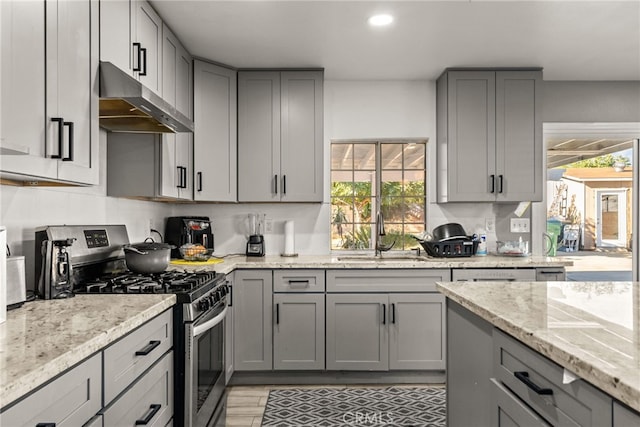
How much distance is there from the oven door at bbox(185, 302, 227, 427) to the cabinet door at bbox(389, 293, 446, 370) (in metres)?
1.34

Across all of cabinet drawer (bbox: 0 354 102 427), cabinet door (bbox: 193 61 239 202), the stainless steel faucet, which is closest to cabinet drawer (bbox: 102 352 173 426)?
cabinet drawer (bbox: 0 354 102 427)

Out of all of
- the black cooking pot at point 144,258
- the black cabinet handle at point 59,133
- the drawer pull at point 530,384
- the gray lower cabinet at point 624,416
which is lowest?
the drawer pull at point 530,384

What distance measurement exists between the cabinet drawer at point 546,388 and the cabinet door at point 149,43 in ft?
7.13

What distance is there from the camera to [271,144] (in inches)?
141

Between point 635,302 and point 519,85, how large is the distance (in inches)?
Answer: 98.2

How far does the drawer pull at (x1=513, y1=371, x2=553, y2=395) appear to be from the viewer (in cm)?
113

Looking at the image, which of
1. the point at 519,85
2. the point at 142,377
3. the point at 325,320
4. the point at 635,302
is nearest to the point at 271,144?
the point at 325,320

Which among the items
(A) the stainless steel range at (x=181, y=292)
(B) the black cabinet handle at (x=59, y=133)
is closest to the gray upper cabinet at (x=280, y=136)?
(A) the stainless steel range at (x=181, y=292)

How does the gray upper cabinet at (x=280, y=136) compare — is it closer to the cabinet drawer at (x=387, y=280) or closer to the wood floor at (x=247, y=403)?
the cabinet drawer at (x=387, y=280)

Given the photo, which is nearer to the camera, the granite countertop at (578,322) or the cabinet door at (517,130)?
the granite countertop at (578,322)

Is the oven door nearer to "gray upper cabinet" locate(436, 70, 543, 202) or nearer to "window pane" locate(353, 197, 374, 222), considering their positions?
"window pane" locate(353, 197, 374, 222)

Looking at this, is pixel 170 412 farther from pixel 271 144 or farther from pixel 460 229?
pixel 460 229

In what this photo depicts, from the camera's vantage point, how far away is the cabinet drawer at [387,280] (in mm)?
3244

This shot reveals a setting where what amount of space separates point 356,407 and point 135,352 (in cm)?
183
